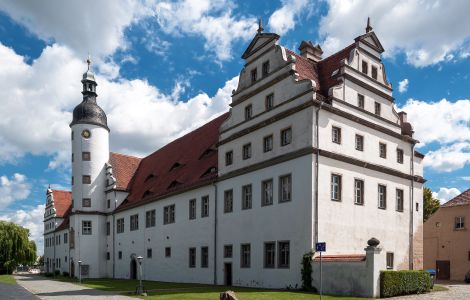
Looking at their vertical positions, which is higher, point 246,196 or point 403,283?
point 246,196

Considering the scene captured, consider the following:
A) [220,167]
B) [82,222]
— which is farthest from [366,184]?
[82,222]

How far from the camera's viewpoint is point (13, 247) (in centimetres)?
5662

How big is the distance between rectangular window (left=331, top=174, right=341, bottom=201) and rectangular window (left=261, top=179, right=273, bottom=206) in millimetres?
3458

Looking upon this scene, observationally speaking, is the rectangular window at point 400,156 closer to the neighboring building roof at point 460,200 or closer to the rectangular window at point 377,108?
the rectangular window at point 377,108

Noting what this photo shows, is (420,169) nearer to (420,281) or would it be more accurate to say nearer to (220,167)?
(420,281)

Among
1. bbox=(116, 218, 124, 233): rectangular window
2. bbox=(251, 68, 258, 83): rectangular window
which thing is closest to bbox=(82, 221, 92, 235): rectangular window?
bbox=(116, 218, 124, 233): rectangular window

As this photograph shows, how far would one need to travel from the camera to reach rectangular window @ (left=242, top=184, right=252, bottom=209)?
92.3 ft

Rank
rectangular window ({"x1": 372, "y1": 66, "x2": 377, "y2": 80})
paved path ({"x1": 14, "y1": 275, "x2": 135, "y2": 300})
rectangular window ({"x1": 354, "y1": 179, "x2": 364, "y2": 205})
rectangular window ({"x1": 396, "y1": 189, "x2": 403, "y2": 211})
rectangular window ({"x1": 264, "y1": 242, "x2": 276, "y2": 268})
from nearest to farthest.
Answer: paved path ({"x1": 14, "y1": 275, "x2": 135, "y2": 300}) → rectangular window ({"x1": 264, "y1": 242, "x2": 276, "y2": 268}) → rectangular window ({"x1": 354, "y1": 179, "x2": 364, "y2": 205}) → rectangular window ({"x1": 372, "y1": 66, "x2": 377, "y2": 80}) → rectangular window ({"x1": 396, "y1": 189, "x2": 403, "y2": 211})

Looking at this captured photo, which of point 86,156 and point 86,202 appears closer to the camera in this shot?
point 86,202

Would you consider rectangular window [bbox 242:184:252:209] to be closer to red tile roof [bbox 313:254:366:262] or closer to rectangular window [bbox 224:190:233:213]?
rectangular window [bbox 224:190:233:213]

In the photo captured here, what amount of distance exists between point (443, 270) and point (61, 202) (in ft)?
171

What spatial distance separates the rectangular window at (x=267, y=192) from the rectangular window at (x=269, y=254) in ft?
7.43

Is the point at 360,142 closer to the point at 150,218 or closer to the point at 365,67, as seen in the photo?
the point at 365,67

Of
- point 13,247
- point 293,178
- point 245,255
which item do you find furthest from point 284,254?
point 13,247
